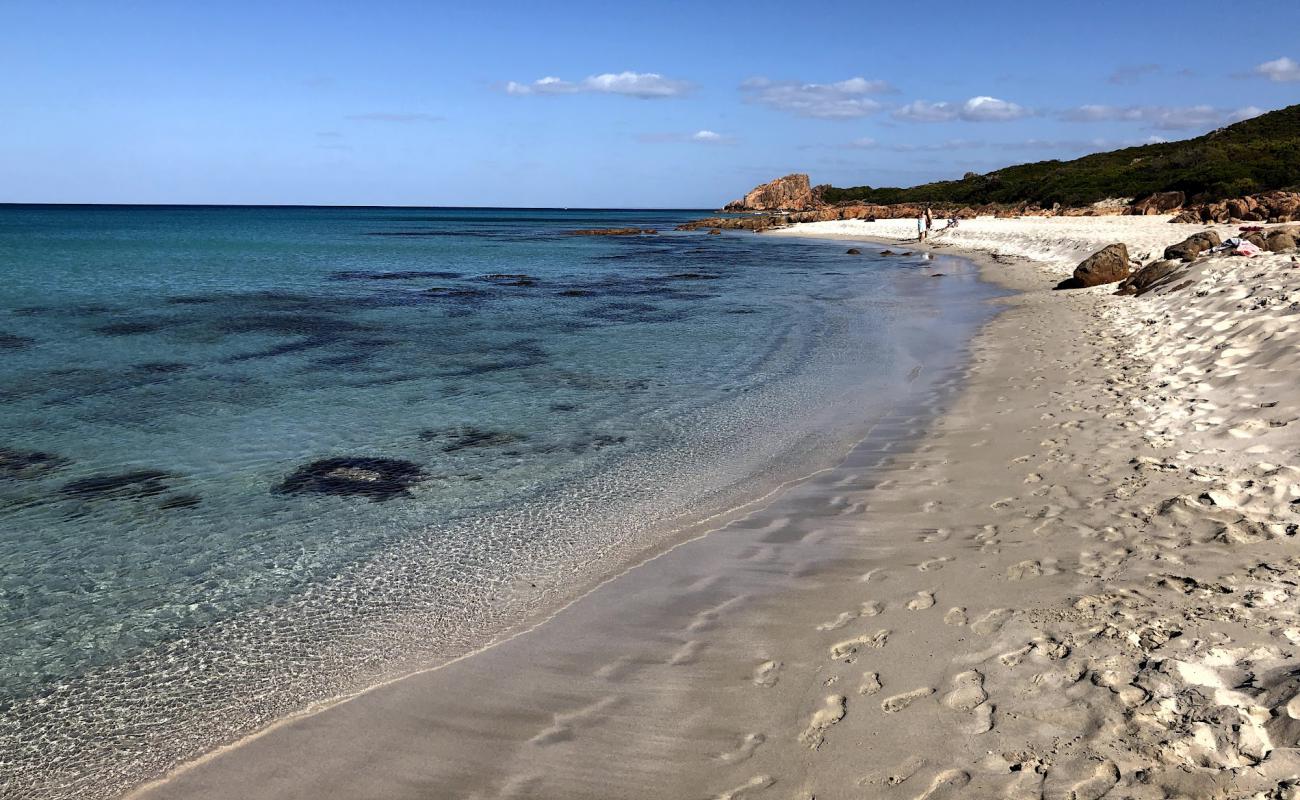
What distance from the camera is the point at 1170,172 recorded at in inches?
2692

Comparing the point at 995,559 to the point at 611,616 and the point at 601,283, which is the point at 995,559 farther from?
the point at 601,283

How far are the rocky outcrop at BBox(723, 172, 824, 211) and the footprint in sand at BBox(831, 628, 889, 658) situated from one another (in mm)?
169328

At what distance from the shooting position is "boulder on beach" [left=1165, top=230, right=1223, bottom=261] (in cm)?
2197

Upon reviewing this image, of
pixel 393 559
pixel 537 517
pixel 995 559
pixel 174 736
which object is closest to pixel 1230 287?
pixel 995 559

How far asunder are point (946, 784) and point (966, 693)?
2.68ft

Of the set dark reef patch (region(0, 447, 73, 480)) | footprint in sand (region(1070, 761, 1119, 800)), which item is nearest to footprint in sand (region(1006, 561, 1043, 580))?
footprint in sand (region(1070, 761, 1119, 800))

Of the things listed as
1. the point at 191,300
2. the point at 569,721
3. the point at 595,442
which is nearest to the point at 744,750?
the point at 569,721

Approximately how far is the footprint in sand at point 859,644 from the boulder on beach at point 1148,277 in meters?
19.2

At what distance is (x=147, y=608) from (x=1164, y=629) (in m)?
7.20

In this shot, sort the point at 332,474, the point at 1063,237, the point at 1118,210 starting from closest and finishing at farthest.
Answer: the point at 332,474 < the point at 1063,237 < the point at 1118,210

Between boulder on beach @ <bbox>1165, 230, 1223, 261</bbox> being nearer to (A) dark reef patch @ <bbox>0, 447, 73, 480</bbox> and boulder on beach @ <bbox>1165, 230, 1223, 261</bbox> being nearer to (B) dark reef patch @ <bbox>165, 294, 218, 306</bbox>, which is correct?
(A) dark reef patch @ <bbox>0, 447, 73, 480</bbox>

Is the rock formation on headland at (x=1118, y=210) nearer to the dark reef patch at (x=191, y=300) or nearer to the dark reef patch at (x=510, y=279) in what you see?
the dark reef patch at (x=510, y=279)

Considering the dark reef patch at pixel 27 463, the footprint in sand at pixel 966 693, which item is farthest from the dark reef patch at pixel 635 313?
the footprint in sand at pixel 966 693

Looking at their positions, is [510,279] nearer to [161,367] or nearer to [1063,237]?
[161,367]
